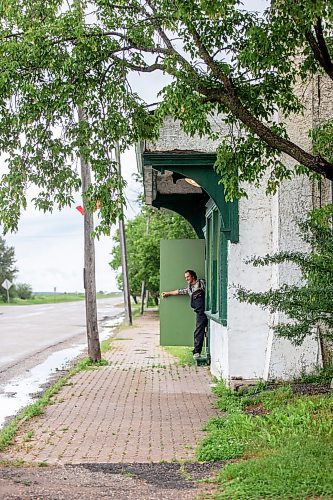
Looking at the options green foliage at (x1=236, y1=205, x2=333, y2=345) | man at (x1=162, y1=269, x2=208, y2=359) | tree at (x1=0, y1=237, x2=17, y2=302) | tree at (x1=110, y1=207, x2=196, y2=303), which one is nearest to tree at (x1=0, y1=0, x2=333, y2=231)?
green foliage at (x1=236, y1=205, x2=333, y2=345)

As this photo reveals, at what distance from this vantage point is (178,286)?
57.1ft

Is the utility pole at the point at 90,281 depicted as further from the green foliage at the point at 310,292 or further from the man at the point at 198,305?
the green foliage at the point at 310,292

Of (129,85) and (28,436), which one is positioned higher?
(129,85)

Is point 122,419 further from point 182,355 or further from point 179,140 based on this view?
point 182,355

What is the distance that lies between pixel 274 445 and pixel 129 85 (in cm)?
496

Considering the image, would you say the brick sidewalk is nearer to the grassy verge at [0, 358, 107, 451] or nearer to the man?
the grassy verge at [0, 358, 107, 451]

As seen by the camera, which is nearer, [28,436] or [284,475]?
[284,475]

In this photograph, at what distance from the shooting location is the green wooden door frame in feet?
40.3

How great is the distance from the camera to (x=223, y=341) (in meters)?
13.3

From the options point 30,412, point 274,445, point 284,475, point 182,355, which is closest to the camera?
point 284,475

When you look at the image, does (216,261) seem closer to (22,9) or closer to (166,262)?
(166,262)

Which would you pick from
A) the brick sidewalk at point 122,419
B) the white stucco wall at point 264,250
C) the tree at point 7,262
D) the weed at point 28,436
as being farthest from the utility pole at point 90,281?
the tree at point 7,262

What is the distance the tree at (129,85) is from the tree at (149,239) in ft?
78.3

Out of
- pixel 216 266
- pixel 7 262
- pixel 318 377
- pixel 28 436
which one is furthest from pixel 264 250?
pixel 7 262
